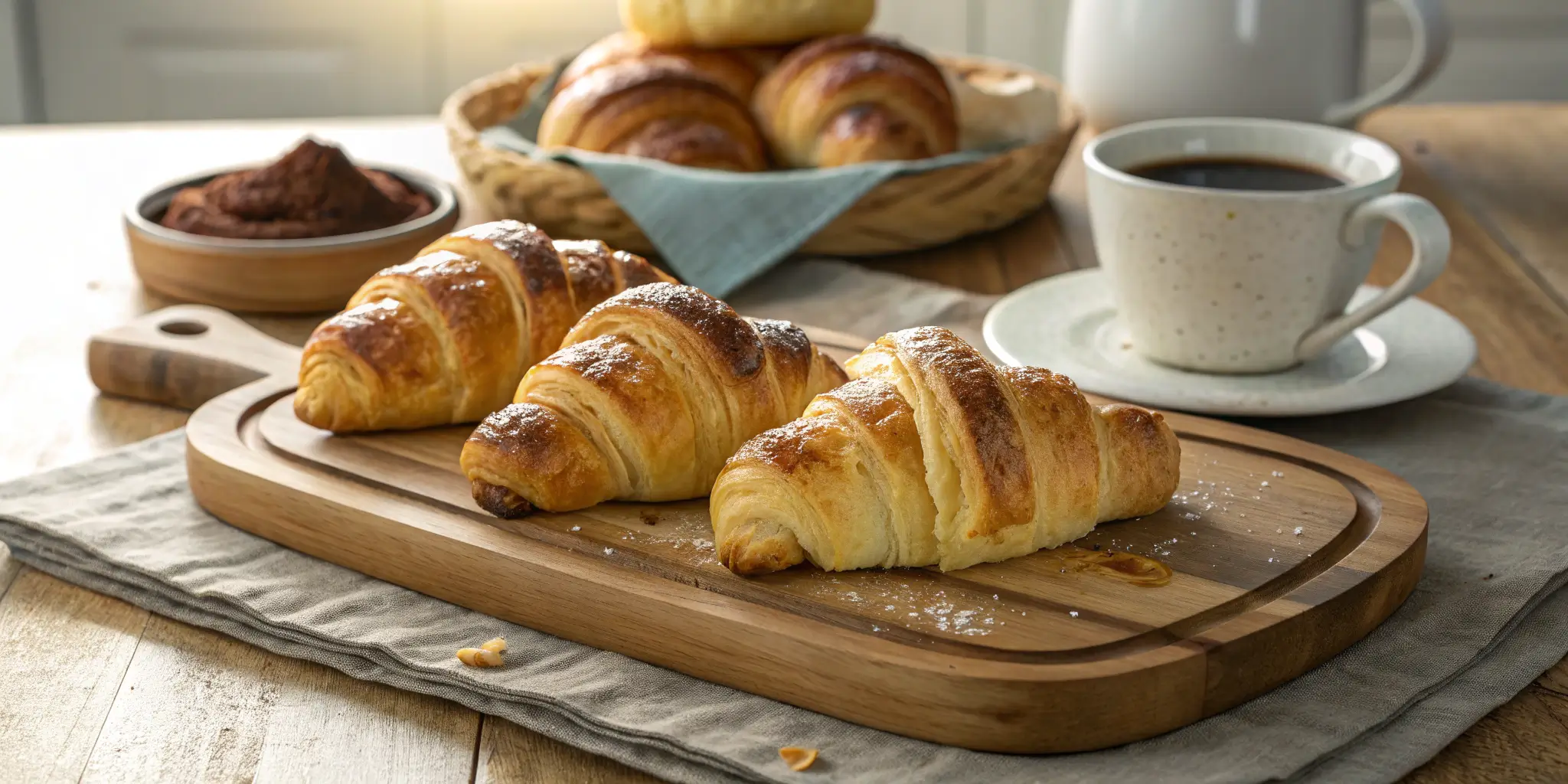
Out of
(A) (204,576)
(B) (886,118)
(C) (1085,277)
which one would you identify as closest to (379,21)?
(B) (886,118)

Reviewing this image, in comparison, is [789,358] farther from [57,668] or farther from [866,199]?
[866,199]

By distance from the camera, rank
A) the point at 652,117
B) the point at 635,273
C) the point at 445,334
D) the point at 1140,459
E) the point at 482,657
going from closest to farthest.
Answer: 1. the point at 482,657
2. the point at 1140,459
3. the point at 445,334
4. the point at 635,273
5. the point at 652,117

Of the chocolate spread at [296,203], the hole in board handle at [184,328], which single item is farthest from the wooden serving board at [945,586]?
the chocolate spread at [296,203]

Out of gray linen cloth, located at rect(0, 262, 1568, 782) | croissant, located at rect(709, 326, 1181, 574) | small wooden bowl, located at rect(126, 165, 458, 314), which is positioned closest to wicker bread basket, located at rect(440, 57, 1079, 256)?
small wooden bowl, located at rect(126, 165, 458, 314)

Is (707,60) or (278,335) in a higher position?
(707,60)

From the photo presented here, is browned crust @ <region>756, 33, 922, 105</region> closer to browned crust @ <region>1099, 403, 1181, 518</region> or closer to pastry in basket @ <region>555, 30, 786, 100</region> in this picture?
pastry in basket @ <region>555, 30, 786, 100</region>

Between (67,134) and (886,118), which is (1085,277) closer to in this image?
A: (886,118)

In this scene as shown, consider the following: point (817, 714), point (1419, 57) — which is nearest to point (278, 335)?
point (817, 714)
